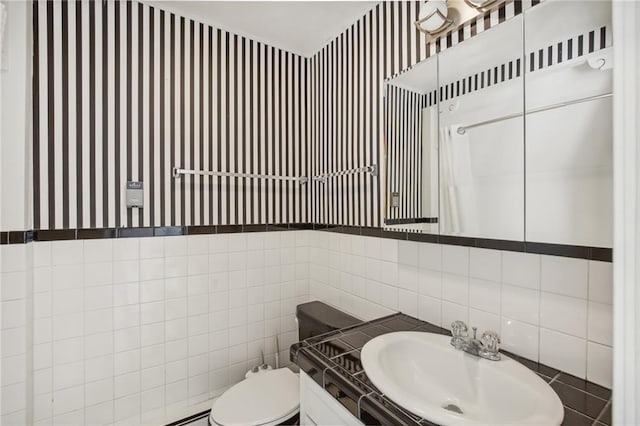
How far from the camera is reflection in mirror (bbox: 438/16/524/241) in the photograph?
96 cm

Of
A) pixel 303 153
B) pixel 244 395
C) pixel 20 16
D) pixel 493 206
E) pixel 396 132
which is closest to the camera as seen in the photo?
pixel 493 206

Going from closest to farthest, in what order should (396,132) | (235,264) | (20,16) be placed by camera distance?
(20,16), (396,132), (235,264)

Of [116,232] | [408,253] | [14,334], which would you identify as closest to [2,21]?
[116,232]

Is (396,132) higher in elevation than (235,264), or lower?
higher

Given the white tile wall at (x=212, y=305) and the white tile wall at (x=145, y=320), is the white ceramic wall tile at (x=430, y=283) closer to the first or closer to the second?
the white tile wall at (x=212, y=305)

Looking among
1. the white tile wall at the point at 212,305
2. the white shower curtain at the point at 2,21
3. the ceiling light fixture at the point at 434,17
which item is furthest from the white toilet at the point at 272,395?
the white shower curtain at the point at 2,21

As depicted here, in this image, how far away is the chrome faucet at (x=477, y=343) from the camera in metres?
0.98

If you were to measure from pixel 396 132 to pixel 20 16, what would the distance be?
160 centimetres

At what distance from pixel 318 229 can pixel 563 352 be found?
4.37 ft

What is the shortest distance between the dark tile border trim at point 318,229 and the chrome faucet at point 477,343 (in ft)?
0.97

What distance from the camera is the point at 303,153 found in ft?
6.66

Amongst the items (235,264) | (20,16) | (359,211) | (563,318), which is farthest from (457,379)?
(20,16)

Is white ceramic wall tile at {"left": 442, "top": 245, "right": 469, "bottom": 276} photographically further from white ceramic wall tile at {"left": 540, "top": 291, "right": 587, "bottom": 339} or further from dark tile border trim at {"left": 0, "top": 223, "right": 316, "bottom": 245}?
dark tile border trim at {"left": 0, "top": 223, "right": 316, "bottom": 245}

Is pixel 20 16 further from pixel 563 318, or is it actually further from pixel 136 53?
pixel 563 318
